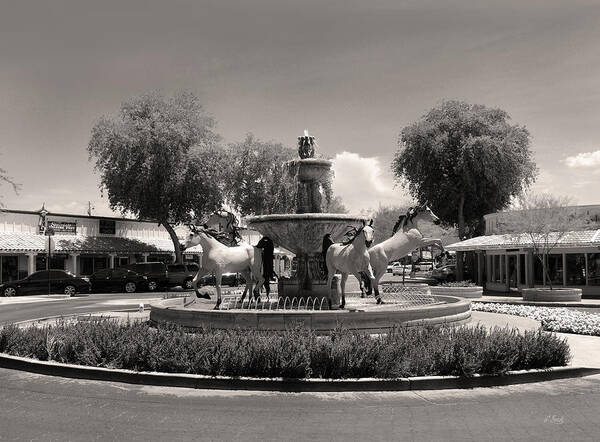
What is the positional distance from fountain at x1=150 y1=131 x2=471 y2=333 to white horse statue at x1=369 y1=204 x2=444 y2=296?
0.94 m

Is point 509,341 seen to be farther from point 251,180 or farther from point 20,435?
point 251,180

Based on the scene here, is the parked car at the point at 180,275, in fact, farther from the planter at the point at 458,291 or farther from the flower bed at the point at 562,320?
the flower bed at the point at 562,320

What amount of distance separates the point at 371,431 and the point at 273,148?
52.5 metres

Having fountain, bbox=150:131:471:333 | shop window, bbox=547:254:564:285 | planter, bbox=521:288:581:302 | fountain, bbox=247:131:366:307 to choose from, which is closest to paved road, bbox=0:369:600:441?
fountain, bbox=150:131:471:333

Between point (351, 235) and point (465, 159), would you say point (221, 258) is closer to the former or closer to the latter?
point (351, 235)

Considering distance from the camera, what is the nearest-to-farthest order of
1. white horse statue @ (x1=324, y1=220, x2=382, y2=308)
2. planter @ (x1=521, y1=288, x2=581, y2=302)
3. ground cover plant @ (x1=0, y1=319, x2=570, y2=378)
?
ground cover plant @ (x1=0, y1=319, x2=570, y2=378)
white horse statue @ (x1=324, y1=220, x2=382, y2=308)
planter @ (x1=521, y1=288, x2=581, y2=302)

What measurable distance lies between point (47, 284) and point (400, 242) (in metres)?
26.7

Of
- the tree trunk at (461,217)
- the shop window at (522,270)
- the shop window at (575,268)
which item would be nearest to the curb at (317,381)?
the shop window at (575,268)

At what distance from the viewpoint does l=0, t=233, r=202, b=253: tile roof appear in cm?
4074

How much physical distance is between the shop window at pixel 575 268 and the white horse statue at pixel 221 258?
85.6ft

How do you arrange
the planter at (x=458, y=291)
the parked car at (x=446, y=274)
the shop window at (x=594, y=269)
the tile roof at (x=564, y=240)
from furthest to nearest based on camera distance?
1. the parked car at (x=446, y=274)
2. the shop window at (x=594, y=269)
3. the tile roof at (x=564, y=240)
4. the planter at (x=458, y=291)

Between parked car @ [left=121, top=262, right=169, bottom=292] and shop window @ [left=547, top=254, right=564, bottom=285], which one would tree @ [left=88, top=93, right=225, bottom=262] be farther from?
shop window @ [left=547, top=254, right=564, bottom=285]

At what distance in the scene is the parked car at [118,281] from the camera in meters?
39.4

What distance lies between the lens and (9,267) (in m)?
42.1
